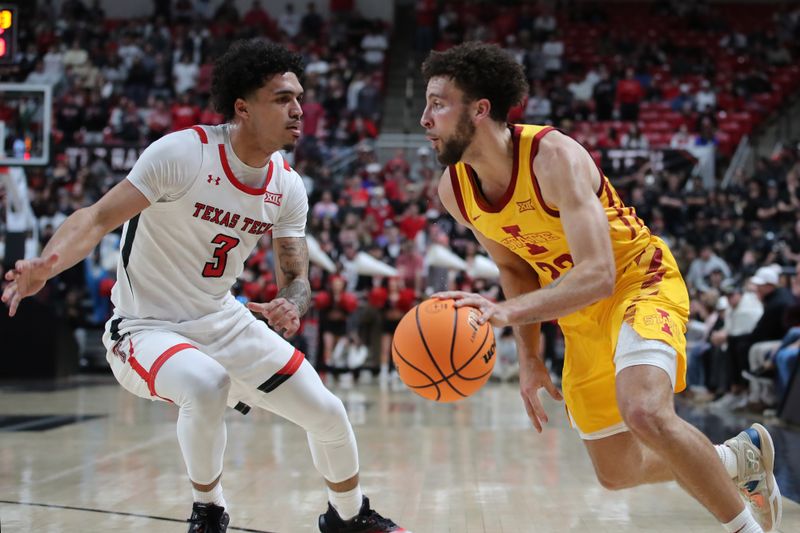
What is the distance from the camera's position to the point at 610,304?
411cm

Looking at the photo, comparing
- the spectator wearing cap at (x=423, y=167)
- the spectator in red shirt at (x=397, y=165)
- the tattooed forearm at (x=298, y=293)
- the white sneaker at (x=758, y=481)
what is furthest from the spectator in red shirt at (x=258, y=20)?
the white sneaker at (x=758, y=481)

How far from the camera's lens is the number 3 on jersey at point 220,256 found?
430 centimetres

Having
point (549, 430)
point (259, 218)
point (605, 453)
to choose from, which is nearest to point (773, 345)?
point (549, 430)

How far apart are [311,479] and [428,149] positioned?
43.4ft

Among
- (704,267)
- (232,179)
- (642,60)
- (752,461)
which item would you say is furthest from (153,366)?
(642,60)

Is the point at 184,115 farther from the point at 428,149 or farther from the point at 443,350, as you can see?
the point at 443,350

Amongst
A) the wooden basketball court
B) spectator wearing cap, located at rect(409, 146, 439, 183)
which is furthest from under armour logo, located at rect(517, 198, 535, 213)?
spectator wearing cap, located at rect(409, 146, 439, 183)

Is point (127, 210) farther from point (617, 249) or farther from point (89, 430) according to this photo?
point (89, 430)

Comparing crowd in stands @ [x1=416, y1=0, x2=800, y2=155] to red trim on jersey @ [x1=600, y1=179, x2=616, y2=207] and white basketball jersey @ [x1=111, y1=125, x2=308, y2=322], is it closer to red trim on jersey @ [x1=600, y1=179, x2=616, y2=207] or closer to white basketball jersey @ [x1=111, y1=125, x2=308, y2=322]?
red trim on jersey @ [x1=600, y1=179, x2=616, y2=207]

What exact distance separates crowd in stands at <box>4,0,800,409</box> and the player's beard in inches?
241

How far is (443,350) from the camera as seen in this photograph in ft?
12.2

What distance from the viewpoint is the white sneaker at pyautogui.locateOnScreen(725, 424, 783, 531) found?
14.1 ft

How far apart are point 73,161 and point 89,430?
1064 cm

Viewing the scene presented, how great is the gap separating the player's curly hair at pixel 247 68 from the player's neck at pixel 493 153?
98 cm
